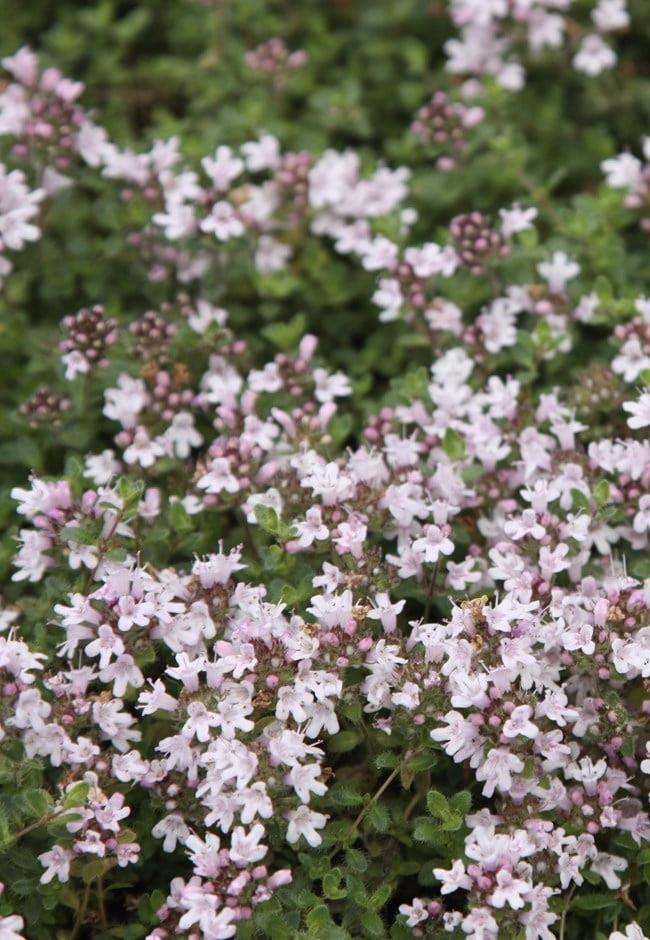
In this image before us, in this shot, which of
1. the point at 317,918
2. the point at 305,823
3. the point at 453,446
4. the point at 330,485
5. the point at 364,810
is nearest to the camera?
the point at 317,918

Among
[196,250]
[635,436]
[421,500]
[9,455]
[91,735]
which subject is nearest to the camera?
[91,735]

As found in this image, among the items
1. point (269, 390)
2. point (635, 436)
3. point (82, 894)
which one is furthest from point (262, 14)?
point (82, 894)

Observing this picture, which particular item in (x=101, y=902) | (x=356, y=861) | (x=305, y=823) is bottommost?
(x=101, y=902)

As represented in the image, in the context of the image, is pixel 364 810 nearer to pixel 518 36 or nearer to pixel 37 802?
pixel 37 802

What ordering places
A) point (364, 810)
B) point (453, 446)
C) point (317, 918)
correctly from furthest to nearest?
point (453, 446) → point (364, 810) → point (317, 918)

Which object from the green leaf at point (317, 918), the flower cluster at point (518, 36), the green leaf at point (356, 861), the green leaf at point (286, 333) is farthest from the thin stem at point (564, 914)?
the flower cluster at point (518, 36)

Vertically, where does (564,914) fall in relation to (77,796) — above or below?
below

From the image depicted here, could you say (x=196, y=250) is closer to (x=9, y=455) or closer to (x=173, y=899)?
(x=9, y=455)

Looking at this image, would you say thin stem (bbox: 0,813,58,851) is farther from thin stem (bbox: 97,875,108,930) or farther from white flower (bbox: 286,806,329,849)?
white flower (bbox: 286,806,329,849)

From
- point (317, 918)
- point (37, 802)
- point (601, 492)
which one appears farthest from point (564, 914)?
point (37, 802)
